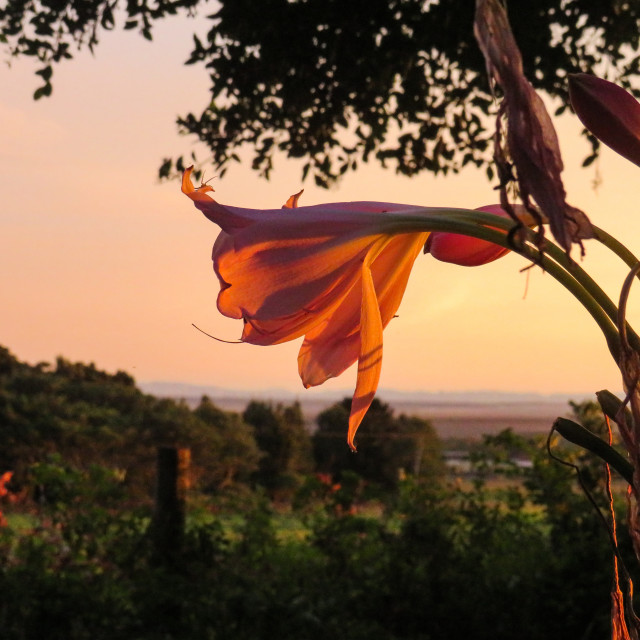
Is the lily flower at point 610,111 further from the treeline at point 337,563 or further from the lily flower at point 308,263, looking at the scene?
the treeline at point 337,563

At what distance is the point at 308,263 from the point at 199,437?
6.68m

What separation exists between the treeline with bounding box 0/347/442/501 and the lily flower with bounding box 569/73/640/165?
5987mm

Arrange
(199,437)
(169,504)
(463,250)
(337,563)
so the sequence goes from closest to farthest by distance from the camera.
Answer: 1. (463,250)
2. (337,563)
3. (169,504)
4. (199,437)

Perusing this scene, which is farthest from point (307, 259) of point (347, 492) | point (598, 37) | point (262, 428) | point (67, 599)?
point (262, 428)

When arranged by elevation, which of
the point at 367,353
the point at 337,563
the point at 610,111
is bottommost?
the point at 337,563

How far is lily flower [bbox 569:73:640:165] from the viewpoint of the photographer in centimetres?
48

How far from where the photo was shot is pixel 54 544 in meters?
3.39

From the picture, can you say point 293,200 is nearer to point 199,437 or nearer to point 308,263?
point 308,263

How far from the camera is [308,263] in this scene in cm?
49

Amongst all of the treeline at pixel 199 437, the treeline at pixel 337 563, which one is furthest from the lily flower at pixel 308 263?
the treeline at pixel 199 437

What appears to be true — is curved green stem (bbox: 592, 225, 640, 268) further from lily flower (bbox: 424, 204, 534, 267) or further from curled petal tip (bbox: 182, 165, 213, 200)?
curled petal tip (bbox: 182, 165, 213, 200)

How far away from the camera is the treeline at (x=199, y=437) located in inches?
269

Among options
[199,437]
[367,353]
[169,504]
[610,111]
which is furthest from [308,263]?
[199,437]

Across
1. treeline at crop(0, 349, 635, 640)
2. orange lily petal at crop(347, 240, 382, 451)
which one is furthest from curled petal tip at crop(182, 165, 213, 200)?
treeline at crop(0, 349, 635, 640)
